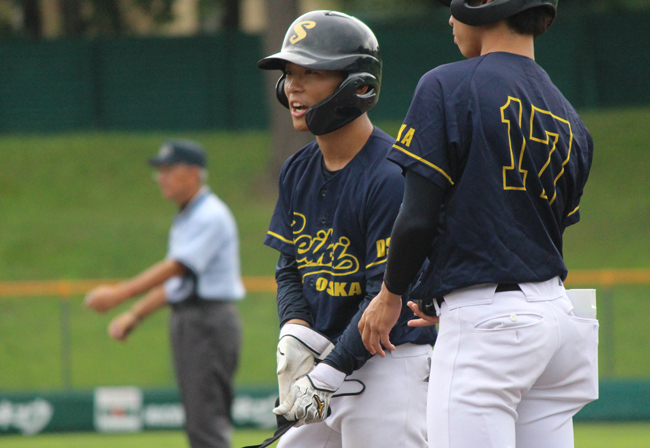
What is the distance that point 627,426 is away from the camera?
920cm

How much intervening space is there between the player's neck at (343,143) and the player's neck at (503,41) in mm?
743

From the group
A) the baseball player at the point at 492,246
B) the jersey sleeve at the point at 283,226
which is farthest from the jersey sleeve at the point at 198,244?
the baseball player at the point at 492,246

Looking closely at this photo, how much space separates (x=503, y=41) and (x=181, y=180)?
14.0 feet

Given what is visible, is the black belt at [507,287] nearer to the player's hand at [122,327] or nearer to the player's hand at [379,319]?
the player's hand at [379,319]

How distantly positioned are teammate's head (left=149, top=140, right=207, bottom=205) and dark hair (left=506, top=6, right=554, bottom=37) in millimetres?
4184

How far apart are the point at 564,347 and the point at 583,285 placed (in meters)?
8.29

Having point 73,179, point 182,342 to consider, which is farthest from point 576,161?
point 73,179

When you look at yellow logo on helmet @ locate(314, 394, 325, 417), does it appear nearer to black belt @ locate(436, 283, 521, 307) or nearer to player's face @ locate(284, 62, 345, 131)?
black belt @ locate(436, 283, 521, 307)

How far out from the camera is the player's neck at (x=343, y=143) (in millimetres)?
3426

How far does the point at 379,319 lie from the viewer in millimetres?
2861

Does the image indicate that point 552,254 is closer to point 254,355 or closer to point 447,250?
point 447,250

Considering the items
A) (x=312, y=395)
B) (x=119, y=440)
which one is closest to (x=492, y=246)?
(x=312, y=395)

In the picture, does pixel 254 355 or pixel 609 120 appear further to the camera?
pixel 609 120

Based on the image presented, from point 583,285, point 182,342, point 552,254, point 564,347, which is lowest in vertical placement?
point 583,285
